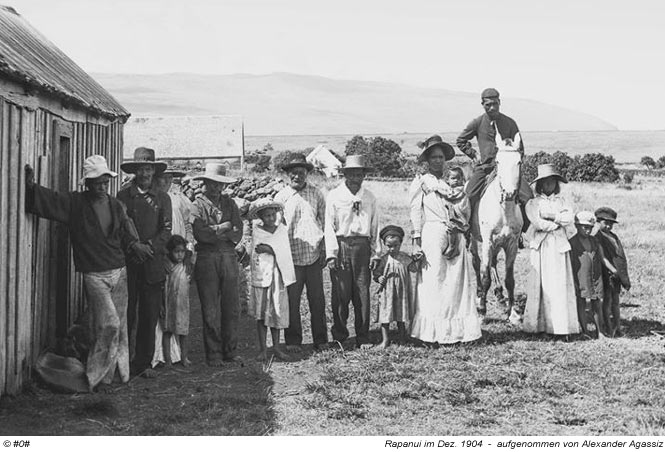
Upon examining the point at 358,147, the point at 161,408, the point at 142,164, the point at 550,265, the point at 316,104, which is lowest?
the point at 161,408

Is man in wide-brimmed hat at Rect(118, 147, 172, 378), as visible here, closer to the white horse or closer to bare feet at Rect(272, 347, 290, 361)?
bare feet at Rect(272, 347, 290, 361)

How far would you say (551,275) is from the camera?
341 inches

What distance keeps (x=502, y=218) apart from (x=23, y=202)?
19.6 ft

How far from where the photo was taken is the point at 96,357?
6.74 m

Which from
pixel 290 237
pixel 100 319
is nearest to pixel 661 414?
pixel 290 237

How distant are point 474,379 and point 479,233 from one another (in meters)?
3.79

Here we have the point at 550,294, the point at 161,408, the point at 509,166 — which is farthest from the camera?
the point at 509,166

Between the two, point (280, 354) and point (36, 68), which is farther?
point (280, 354)

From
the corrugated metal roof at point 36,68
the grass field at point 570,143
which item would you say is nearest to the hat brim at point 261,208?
the corrugated metal roof at point 36,68

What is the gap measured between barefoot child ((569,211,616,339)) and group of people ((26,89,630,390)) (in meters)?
0.01

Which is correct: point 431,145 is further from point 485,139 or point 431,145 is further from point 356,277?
point 485,139

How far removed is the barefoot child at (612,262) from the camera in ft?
28.3

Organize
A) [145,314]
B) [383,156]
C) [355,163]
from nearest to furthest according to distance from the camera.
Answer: [145,314] < [355,163] < [383,156]

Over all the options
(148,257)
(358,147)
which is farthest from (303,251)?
(358,147)
